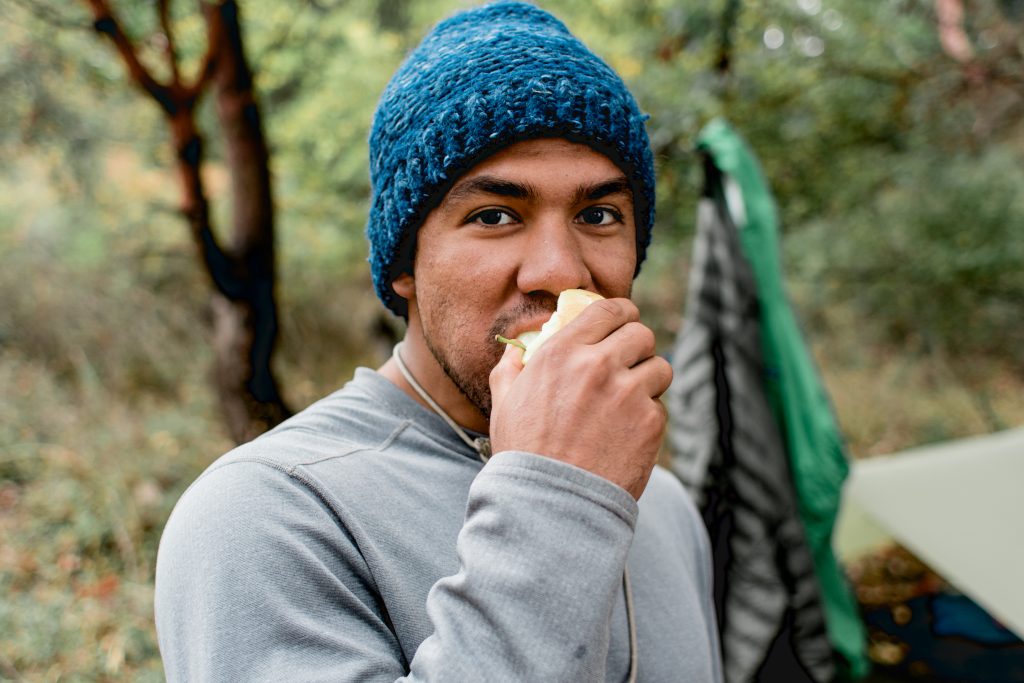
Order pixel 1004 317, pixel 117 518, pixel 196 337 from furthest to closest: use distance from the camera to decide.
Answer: pixel 1004 317, pixel 196 337, pixel 117 518

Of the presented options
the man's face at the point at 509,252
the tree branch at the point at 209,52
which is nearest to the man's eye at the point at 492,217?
the man's face at the point at 509,252

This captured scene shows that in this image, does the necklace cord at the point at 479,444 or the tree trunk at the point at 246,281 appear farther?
the tree trunk at the point at 246,281

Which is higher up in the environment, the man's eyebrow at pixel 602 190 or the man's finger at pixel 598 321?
the man's eyebrow at pixel 602 190

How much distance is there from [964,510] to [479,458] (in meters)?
2.98

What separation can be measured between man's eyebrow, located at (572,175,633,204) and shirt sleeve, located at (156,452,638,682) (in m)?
0.57

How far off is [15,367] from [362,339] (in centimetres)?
310

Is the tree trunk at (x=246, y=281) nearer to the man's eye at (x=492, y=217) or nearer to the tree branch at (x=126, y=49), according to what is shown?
the tree branch at (x=126, y=49)

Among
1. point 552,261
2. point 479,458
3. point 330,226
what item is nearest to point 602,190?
point 552,261

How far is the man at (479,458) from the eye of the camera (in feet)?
2.98

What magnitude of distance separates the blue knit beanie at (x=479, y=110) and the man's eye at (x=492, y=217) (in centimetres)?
8

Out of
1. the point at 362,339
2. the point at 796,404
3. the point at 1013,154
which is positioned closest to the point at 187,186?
the point at 796,404

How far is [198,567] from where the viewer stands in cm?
96

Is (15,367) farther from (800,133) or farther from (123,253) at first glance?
(800,133)

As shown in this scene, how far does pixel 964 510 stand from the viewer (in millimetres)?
3363
